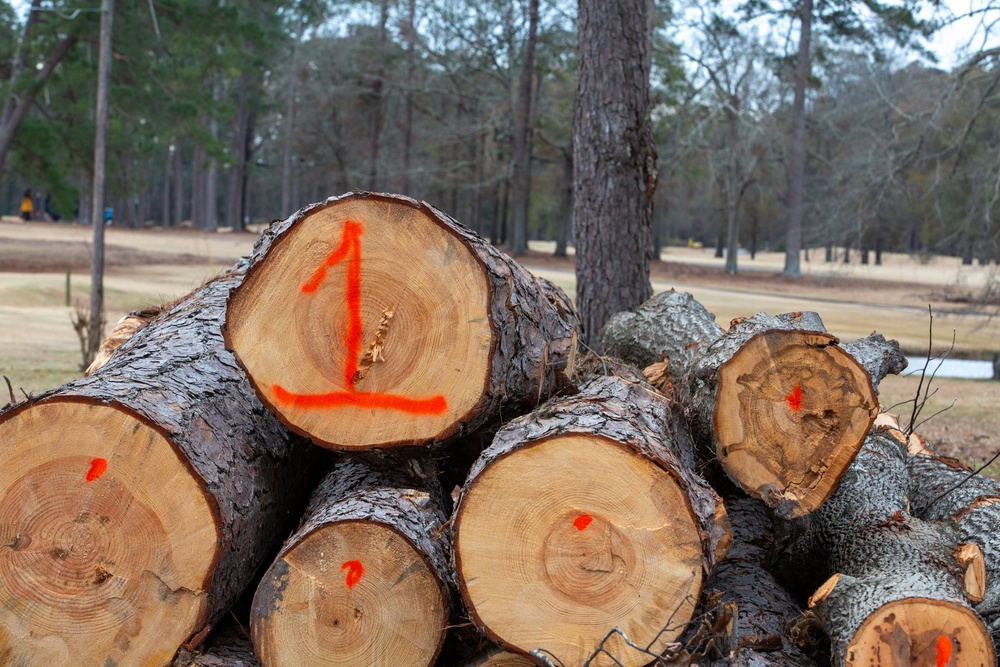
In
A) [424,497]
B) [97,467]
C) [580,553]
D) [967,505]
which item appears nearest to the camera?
[580,553]

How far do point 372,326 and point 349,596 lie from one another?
775 mm

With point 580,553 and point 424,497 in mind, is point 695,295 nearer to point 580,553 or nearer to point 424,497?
point 424,497

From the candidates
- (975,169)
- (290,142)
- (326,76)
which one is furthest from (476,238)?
(290,142)

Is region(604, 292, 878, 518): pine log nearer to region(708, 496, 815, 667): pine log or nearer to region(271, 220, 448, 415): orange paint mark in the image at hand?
region(708, 496, 815, 667): pine log

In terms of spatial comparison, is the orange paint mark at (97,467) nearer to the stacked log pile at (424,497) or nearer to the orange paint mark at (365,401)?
the stacked log pile at (424,497)

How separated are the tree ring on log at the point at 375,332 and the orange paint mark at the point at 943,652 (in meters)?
1.44

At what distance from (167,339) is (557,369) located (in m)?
1.44

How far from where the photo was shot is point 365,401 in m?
2.65

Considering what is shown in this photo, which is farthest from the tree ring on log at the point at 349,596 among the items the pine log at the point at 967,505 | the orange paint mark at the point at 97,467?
the pine log at the point at 967,505

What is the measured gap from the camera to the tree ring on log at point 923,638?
2434 millimetres

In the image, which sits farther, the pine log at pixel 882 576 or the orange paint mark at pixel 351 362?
the orange paint mark at pixel 351 362

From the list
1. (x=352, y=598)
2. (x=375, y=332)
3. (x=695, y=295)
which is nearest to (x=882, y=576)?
(x=352, y=598)

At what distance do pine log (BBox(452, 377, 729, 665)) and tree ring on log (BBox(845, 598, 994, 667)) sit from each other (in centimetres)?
48

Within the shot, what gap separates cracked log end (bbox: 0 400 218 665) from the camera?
2.50 m
